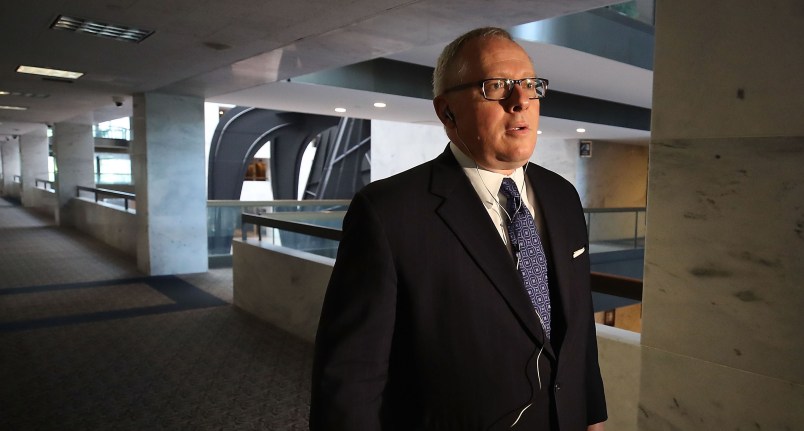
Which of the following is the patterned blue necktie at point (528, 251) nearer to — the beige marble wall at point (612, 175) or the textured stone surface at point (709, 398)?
the textured stone surface at point (709, 398)

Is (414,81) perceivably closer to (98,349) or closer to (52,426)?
(98,349)

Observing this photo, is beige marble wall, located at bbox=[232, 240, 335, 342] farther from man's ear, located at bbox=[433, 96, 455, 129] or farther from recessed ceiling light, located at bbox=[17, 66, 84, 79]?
man's ear, located at bbox=[433, 96, 455, 129]

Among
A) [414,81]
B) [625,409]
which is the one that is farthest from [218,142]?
[625,409]

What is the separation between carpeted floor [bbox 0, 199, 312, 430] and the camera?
3719 millimetres

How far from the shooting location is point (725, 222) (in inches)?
79.1

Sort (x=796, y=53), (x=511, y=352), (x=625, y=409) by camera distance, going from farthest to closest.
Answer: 1. (x=625, y=409)
2. (x=796, y=53)
3. (x=511, y=352)

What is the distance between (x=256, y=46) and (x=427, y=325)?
4.55m

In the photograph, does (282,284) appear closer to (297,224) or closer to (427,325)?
(297,224)

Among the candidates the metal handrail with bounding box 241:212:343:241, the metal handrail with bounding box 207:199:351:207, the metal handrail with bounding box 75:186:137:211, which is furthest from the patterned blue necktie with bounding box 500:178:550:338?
the metal handrail with bounding box 75:186:137:211

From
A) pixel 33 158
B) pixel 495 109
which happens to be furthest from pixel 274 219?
pixel 33 158

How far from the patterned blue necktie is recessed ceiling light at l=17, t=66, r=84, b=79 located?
714 cm

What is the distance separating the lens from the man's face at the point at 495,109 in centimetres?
122

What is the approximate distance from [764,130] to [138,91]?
842 cm

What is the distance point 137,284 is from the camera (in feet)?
26.5
